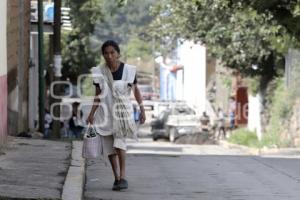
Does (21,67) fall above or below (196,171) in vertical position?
above

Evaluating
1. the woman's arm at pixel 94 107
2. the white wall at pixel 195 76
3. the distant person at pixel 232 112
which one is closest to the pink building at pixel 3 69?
the woman's arm at pixel 94 107

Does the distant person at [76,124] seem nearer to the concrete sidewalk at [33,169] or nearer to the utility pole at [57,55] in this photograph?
the utility pole at [57,55]

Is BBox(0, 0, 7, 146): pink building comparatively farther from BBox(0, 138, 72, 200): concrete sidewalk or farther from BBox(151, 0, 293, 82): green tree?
BBox(151, 0, 293, 82): green tree

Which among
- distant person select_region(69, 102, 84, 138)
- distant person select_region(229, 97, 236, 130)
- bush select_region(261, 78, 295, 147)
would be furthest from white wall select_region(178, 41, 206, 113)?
distant person select_region(69, 102, 84, 138)

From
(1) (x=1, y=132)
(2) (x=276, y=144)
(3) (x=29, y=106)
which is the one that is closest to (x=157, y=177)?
(1) (x=1, y=132)

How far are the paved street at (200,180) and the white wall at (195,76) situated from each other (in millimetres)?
35175

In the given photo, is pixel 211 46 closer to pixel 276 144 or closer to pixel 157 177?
pixel 276 144

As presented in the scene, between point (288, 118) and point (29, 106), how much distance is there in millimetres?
10434

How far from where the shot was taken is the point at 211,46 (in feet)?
103

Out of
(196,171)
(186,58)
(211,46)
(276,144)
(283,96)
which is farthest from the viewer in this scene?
(186,58)

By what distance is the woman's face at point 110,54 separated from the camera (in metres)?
9.69

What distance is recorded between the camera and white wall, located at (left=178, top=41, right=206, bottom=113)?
5272 centimetres

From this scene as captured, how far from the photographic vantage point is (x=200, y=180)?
11328mm

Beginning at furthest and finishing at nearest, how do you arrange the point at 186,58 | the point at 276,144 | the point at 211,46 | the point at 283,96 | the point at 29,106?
1. the point at 186,58
2. the point at 211,46
3. the point at 283,96
4. the point at 276,144
5. the point at 29,106
